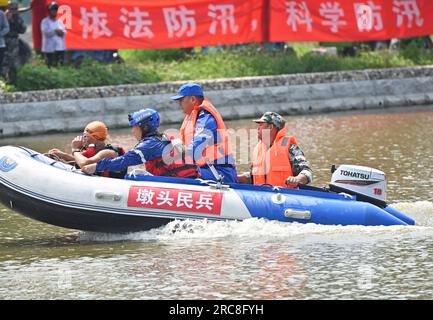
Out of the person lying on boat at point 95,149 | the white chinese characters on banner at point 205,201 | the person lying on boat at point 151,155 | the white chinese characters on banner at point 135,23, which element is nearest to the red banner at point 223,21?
the white chinese characters on banner at point 135,23

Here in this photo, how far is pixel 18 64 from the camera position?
22.6 metres

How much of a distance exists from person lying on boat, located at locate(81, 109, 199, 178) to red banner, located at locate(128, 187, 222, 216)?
0.35 metres

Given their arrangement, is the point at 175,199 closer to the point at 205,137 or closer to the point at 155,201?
the point at 155,201

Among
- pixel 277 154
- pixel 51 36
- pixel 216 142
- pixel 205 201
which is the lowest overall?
pixel 205 201

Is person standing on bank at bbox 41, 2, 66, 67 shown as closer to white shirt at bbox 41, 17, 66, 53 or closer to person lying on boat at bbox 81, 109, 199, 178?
white shirt at bbox 41, 17, 66, 53

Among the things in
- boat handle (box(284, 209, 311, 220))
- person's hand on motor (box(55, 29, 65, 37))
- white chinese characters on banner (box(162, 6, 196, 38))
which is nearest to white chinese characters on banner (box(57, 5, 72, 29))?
person's hand on motor (box(55, 29, 65, 37))

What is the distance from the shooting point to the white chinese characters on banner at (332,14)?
25.2 m

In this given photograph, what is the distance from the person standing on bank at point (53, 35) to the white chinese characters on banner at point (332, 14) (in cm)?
531

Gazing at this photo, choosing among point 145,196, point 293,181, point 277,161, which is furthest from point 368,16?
point 145,196

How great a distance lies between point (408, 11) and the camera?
2648 centimetres

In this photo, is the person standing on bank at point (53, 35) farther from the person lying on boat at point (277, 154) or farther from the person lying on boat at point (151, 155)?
the person lying on boat at point (277, 154)

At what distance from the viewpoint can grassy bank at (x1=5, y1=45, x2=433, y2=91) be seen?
22375mm

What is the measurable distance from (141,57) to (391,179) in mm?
11229

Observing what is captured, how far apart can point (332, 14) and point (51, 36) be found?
5814 mm
